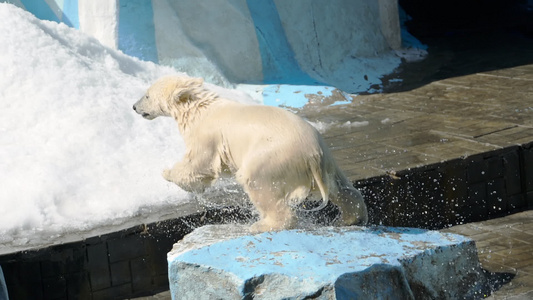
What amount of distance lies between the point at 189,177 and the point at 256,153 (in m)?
0.47

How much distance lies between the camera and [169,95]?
4.26 m

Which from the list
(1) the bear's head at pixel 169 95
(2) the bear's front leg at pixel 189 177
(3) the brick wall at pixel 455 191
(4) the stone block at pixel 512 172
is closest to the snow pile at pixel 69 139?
(2) the bear's front leg at pixel 189 177

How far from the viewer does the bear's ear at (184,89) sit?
4238 mm

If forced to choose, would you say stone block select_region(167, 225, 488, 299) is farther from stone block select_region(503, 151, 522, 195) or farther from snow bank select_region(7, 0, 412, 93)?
snow bank select_region(7, 0, 412, 93)

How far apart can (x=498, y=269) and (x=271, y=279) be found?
5.57 feet

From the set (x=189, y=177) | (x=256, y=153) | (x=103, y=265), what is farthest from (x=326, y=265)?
(x=103, y=265)

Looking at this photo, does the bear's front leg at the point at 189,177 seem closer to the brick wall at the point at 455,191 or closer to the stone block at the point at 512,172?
the brick wall at the point at 455,191

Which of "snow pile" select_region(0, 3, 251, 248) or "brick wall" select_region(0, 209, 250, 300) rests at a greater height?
"snow pile" select_region(0, 3, 251, 248)

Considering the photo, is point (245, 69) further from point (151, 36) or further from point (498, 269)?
point (498, 269)

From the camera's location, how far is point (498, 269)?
14.6ft

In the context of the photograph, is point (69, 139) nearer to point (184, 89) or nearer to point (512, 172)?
point (184, 89)

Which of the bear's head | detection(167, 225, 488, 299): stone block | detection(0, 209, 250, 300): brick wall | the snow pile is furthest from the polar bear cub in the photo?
the snow pile

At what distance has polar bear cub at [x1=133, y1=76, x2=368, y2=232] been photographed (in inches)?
152

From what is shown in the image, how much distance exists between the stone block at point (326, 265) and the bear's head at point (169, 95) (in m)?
0.70
